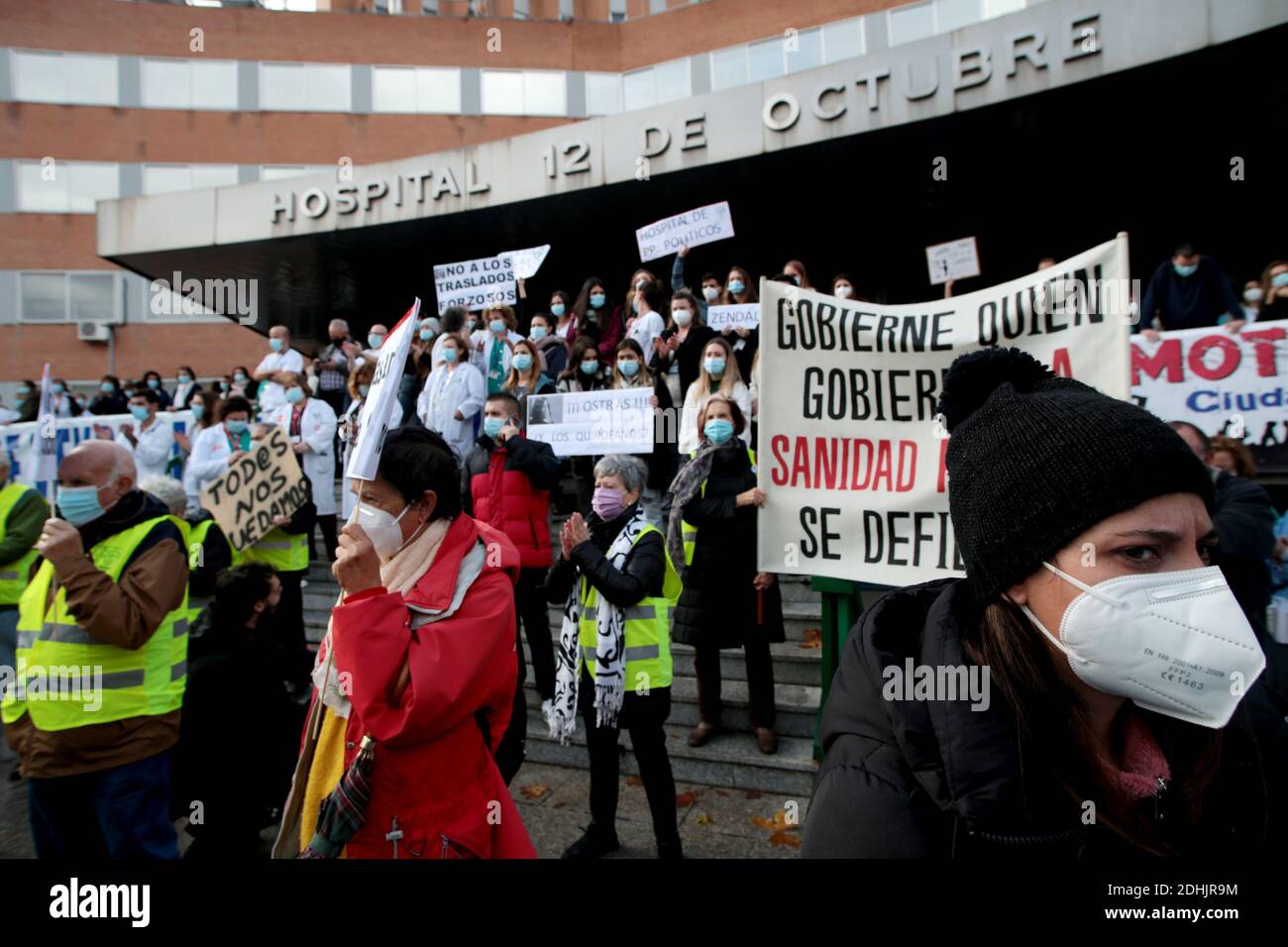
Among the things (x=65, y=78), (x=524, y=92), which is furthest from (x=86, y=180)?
(x=524, y=92)

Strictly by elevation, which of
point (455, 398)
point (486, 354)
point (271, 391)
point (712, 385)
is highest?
point (486, 354)

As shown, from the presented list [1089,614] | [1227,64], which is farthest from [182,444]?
[1227,64]

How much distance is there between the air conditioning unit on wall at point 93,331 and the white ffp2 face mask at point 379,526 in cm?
3007

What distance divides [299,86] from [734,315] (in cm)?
2592

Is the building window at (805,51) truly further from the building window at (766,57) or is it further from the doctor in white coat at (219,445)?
Answer: the doctor in white coat at (219,445)

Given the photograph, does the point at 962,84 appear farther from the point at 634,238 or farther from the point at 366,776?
the point at 366,776

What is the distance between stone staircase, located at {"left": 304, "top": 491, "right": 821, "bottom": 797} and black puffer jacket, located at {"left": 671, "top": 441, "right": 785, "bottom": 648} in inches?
24.2

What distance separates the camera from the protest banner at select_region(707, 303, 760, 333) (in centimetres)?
834

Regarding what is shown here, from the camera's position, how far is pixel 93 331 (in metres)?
25.9

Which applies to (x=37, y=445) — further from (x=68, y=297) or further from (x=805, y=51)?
(x=68, y=297)

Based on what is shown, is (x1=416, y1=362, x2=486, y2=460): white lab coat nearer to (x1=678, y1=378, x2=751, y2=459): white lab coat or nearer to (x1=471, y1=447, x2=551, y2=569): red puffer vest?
(x1=471, y1=447, x2=551, y2=569): red puffer vest

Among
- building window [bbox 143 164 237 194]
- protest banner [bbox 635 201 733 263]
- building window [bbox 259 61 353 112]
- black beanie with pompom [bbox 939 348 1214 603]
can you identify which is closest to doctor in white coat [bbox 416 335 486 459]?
protest banner [bbox 635 201 733 263]

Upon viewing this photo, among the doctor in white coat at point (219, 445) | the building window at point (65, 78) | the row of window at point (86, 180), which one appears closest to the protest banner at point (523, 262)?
the doctor in white coat at point (219, 445)

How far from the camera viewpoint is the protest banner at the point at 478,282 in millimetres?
9438
